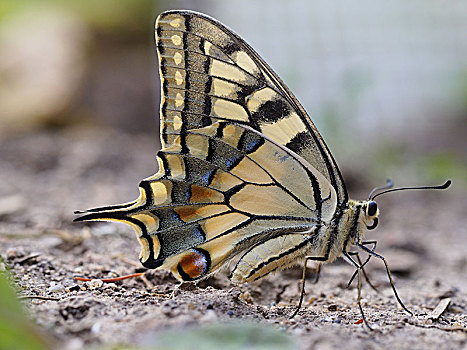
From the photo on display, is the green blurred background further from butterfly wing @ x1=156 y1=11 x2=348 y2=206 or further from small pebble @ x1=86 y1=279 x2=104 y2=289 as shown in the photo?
small pebble @ x1=86 y1=279 x2=104 y2=289

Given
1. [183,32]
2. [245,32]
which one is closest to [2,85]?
[245,32]

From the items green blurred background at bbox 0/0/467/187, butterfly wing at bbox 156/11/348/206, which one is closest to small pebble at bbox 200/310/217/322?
butterfly wing at bbox 156/11/348/206

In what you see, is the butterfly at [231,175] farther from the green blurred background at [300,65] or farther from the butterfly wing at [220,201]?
the green blurred background at [300,65]

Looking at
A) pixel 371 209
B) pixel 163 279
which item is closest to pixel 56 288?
pixel 163 279

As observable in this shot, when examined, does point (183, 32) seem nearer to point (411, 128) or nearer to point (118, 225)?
point (118, 225)

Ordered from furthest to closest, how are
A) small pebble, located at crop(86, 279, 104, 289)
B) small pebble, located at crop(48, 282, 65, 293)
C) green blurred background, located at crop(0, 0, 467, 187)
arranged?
1. green blurred background, located at crop(0, 0, 467, 187)
2. small pebble, located at crop(86, 279, 104, 289)
3. small pebble, located at crop(48, 282, 65, 293)

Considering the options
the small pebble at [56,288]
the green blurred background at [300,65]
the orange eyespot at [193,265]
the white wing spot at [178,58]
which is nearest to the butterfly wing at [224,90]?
the white wing spot at [178,58]

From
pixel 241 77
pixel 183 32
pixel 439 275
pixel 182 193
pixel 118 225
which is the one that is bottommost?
pixel 439 275
